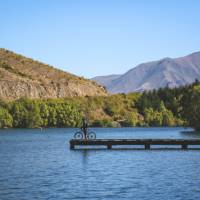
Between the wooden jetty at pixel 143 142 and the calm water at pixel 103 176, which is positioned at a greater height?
the wooden jetty at pixel 143 142

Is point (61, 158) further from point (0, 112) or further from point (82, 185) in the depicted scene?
point (0, 112)

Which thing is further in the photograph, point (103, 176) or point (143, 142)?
point (143, 142)

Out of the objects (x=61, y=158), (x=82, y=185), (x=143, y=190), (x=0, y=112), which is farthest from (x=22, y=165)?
(x=0, y=112)

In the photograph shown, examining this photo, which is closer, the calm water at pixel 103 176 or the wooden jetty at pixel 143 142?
the calm water at pixel 103 176

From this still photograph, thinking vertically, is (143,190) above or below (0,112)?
below

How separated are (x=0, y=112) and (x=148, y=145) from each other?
127 meters

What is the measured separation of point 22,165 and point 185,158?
17303 mm

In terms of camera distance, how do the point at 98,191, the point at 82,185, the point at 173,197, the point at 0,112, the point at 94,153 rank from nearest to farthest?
the point at 173,197, the point at 98,191, the point at 82,185, the point at 94,153, the point at 0,112

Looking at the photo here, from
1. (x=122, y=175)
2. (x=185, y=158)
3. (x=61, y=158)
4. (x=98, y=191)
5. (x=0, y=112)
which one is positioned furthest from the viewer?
(x=0, y=112)

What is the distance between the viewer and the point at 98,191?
125 feet

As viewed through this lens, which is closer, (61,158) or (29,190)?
(29,190)

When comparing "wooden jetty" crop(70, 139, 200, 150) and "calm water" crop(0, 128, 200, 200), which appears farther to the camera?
"wooden jetty" crop(70, 139, 200, 150)

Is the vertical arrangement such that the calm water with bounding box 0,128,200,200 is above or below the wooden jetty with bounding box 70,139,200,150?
below

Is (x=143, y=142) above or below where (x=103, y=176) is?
above
